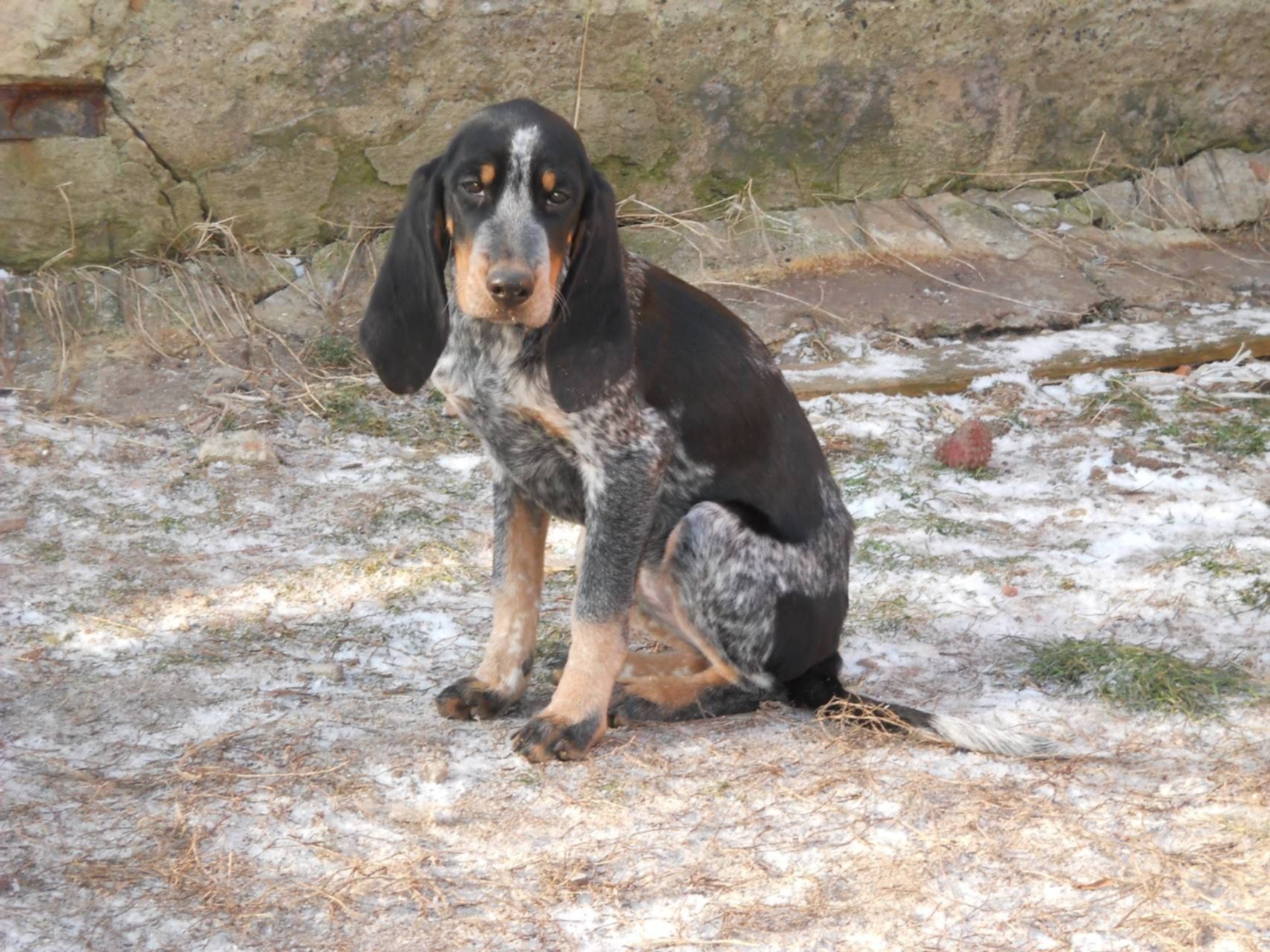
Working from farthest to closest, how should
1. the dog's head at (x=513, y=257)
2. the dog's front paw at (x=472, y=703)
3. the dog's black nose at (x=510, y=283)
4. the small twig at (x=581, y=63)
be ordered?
the small twig at (x=581, y=63) → the dog's front paw at (x=472, y=703) → the dog's head at (x=513, y=257) → the dog's black nose at (x=510, y=283)

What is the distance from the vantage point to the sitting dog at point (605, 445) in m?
3.65

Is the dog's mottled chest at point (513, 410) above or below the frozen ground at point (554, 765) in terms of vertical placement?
above

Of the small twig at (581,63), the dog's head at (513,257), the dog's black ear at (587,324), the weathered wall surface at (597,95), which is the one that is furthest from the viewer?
the small twig at (581,63)

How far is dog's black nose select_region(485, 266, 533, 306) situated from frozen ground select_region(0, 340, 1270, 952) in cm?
129

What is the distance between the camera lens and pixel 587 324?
379 centimetres

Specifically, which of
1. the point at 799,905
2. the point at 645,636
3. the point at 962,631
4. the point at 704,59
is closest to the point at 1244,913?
the point at 799,905

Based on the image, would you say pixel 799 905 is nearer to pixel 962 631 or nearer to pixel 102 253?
pixel 962 631

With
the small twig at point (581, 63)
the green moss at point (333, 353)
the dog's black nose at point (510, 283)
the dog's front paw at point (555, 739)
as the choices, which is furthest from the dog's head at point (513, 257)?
the small twig at point (581, 63)

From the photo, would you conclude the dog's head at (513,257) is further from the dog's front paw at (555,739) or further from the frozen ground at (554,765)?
the frozen ground at (554,765)

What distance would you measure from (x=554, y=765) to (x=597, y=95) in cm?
463

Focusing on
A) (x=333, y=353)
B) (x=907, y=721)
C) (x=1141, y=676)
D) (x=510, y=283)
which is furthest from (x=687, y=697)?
(x=333, y=353)

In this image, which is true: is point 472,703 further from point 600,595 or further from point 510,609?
point 600,595

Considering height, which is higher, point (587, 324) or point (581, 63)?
point (581, 63)

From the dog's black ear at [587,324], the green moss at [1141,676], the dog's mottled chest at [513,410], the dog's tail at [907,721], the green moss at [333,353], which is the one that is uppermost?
the dog's black ear at [587,324]
